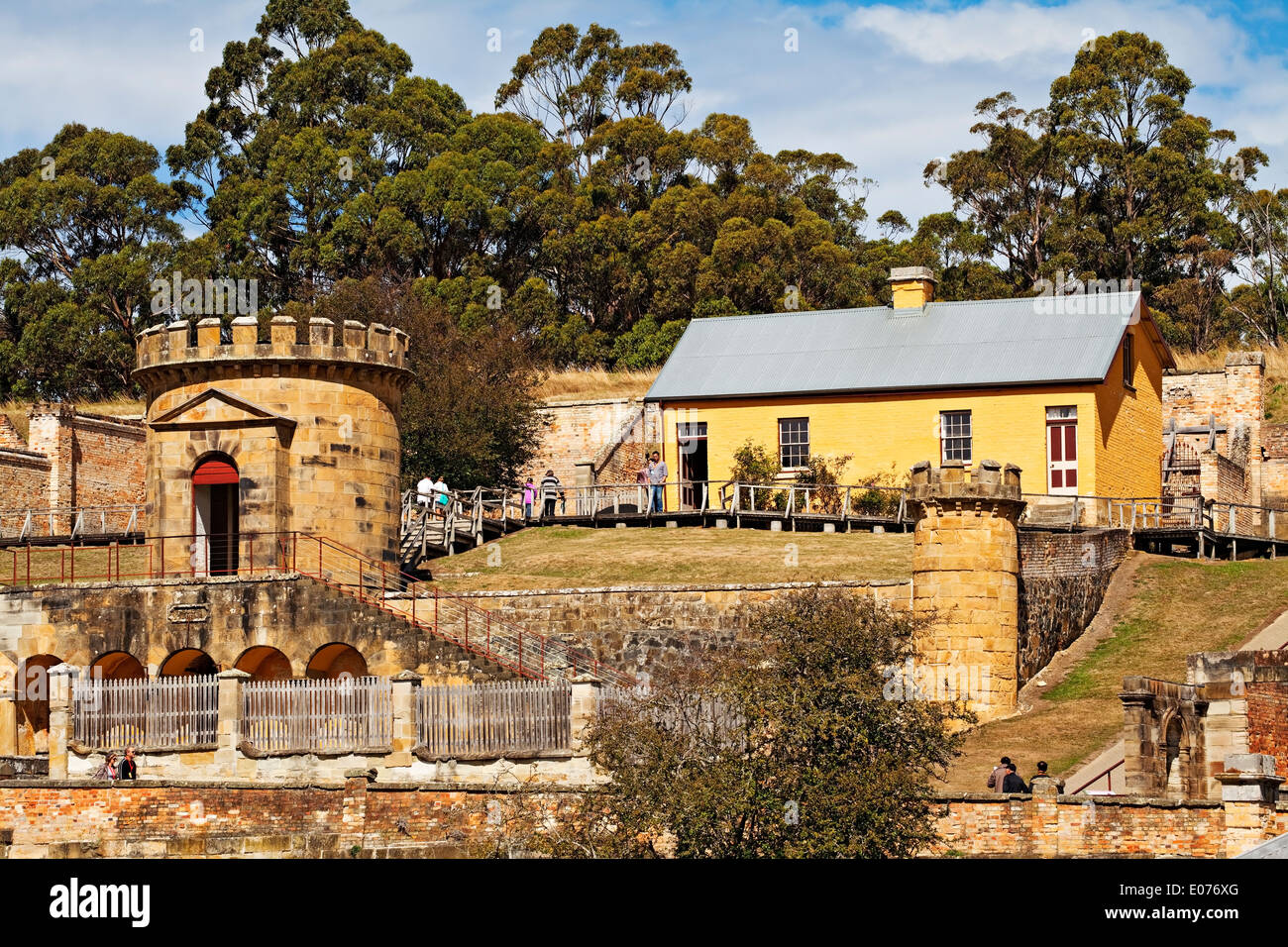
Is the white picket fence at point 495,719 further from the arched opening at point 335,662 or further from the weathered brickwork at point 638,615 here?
the weathered brickwork at point 638,615

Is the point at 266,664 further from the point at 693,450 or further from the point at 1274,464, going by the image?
the point at 1274,464

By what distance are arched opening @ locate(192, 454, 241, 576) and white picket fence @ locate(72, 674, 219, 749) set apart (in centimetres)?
562

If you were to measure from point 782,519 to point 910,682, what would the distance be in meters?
13.0

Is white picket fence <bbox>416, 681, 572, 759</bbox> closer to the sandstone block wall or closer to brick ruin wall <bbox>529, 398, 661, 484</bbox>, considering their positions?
the sandstone block wall

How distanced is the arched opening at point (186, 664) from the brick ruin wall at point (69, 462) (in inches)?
755

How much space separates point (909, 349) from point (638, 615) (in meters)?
16.5

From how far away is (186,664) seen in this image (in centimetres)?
3622

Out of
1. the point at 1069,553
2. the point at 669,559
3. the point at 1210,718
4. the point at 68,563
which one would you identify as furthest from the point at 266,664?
the point at 1210,718

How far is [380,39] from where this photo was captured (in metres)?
80.2

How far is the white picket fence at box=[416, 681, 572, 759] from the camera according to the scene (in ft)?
97.6

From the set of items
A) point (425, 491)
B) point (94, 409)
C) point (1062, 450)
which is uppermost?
point (94, 409)

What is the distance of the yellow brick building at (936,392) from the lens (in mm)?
46531

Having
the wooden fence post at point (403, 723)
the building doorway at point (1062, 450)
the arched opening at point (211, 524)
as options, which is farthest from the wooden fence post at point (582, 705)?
the building doorway at point (1062, 450)
